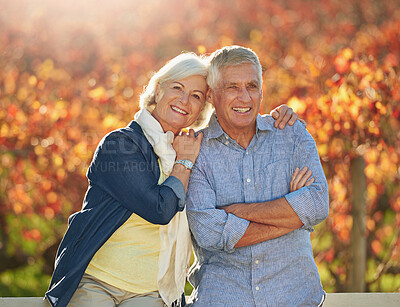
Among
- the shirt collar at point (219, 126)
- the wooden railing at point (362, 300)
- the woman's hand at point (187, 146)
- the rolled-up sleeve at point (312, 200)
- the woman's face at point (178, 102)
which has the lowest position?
the wooden railing at point (362, 300)

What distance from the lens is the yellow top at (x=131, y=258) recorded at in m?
2.71

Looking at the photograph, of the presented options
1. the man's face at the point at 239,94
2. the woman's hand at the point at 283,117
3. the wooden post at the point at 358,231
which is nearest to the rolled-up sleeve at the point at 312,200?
the woman's hand at the point at 283,117

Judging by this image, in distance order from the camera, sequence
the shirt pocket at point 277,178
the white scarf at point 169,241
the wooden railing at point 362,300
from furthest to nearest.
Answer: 1. the wooden railing at point 362,300
2. the shirt pocket at point 277,178
3. the white scarf at point 169,241

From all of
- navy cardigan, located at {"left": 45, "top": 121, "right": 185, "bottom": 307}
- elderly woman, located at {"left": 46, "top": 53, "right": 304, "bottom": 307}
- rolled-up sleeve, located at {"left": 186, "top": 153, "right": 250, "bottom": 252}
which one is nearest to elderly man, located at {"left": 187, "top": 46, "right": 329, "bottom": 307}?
rolled-up sleeve, located at {"left": 186, "top": 153, "right": 250, "bottom": 252}

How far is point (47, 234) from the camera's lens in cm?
521

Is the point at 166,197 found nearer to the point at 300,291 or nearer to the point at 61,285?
the point at 61,285

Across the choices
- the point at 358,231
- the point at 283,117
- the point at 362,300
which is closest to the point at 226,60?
the point at 283,117

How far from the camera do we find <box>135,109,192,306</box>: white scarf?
9.04 ft

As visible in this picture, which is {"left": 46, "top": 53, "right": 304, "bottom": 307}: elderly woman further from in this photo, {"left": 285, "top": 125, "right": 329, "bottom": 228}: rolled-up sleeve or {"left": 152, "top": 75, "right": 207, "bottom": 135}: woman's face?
{"left": 285, "top": 125, "right": 329, "bottom": 228}: rolled-up sleeve

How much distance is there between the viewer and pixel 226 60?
3.00m

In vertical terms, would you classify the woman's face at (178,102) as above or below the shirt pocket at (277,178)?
above

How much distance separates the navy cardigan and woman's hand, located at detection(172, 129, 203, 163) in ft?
0.64

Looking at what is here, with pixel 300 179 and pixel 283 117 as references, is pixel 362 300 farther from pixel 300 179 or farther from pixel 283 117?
pixel 283 117

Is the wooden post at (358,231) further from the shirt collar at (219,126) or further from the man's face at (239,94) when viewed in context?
the man's face at (239,94)
